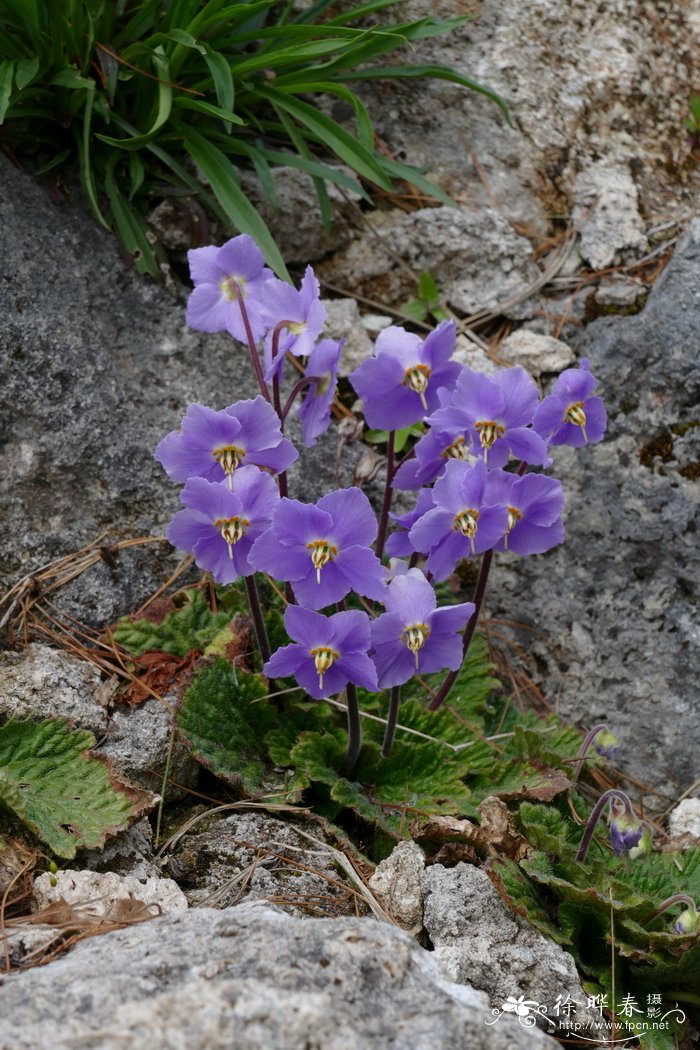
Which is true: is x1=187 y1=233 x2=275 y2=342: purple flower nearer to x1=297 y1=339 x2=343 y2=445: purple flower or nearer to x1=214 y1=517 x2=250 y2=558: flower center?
x1=297 y1=339 x2=343 y2=445: purple flower

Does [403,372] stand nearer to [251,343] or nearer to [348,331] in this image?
[251,343]

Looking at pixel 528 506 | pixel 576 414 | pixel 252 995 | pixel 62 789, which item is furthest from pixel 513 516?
pixel 252 995

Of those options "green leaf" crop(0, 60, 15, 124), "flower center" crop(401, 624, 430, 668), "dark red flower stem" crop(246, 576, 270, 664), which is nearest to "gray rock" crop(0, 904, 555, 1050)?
"flower center" crop(401, 624, 430, 668)

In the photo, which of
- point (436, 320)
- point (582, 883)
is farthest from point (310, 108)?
point (582, 883)

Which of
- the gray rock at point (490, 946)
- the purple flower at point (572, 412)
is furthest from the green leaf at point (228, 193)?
the gray rock at point (490, 946)

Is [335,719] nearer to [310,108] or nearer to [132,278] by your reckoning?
[132,278]

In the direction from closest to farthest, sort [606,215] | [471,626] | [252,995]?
1. [252,995]
2. [471,626]
3. [606,215]
